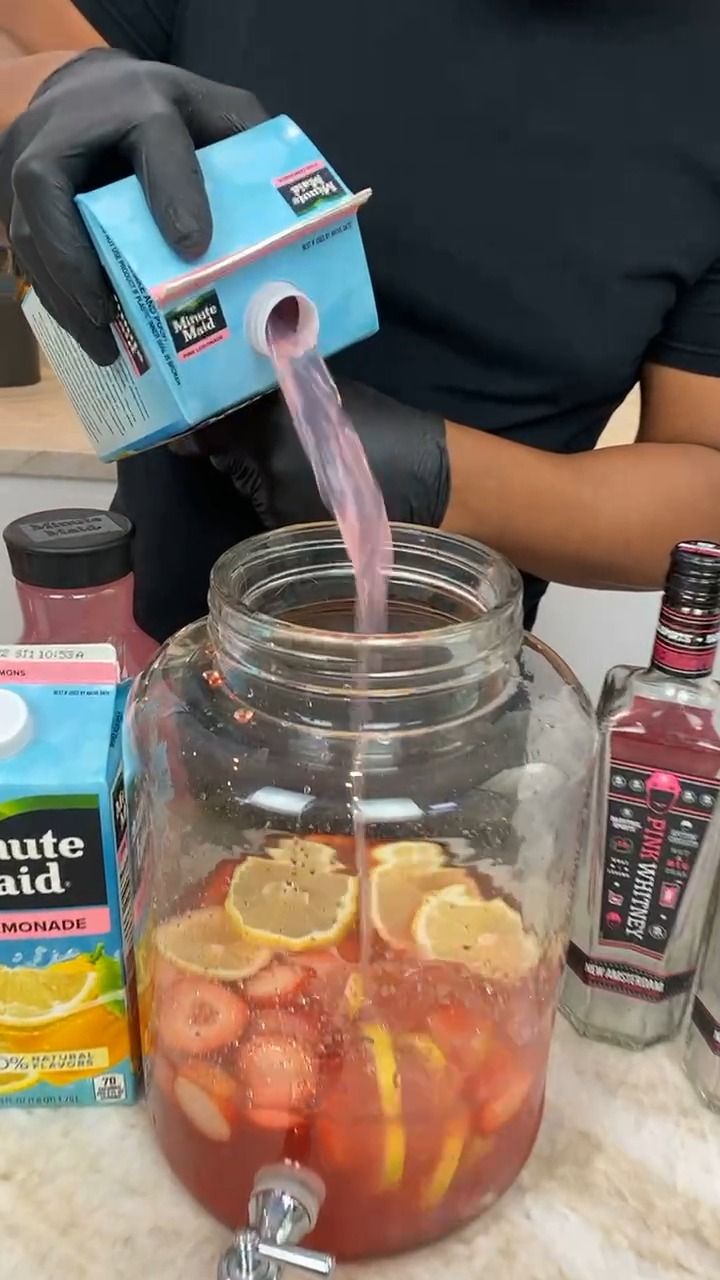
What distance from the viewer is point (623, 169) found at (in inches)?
30.2

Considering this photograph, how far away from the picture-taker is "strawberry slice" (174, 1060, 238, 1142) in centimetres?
43

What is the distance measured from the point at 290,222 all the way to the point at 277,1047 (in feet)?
1.17

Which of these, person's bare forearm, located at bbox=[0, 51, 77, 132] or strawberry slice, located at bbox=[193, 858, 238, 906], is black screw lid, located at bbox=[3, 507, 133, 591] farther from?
person's bare forearm, located at bbox=[0, 51, 77, 132]

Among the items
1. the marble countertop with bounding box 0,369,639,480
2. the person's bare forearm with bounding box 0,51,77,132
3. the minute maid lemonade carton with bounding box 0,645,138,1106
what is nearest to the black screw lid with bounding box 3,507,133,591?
the minute maid lemonade carton with bounding box 0,645,138,1106

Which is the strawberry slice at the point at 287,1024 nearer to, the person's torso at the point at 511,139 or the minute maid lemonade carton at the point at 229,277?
the minute maid lemonade carton at the point at 229,277

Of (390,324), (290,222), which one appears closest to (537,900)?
(290,222)

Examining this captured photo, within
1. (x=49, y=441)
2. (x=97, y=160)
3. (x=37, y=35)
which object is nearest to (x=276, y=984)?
(x=97, y=160)

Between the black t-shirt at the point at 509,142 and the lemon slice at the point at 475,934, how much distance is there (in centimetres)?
49

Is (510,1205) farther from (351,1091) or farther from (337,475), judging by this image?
(337,475)

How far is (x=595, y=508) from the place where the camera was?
0.83 meters

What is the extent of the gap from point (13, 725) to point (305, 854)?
136 millimetres

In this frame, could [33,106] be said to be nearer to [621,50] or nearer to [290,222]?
[290,222]

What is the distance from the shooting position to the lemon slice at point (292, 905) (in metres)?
0.46

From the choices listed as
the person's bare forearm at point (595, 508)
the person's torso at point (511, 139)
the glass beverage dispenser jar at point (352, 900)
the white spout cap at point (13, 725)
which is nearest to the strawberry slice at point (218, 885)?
the glass beverage dispenser jar at point (352, 900)
